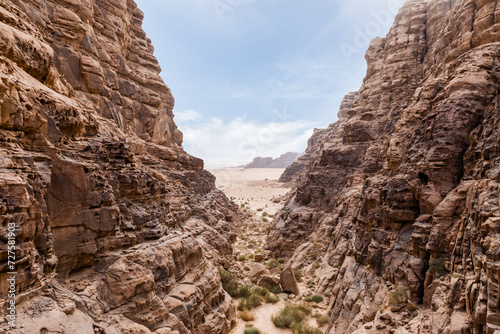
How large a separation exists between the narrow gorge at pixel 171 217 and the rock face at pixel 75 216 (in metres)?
0.04

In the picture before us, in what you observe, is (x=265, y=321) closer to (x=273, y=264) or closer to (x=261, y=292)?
(x=261, y=292)

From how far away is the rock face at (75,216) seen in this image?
20.3 feet

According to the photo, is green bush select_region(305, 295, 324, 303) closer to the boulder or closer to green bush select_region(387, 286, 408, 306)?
the boulder

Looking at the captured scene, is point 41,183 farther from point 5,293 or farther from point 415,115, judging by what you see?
point 415,115

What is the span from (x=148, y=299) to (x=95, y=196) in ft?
13.4

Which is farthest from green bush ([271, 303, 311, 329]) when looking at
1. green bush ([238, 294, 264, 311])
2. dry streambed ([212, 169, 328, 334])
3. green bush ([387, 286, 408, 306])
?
green bush ([387, 286, 408, 306])

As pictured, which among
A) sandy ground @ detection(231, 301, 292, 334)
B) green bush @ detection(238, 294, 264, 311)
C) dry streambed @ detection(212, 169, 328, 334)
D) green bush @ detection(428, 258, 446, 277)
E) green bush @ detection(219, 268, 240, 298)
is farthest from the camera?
green bush @ detection(219, 268, 240, 298)

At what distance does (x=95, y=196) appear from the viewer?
28.4ft

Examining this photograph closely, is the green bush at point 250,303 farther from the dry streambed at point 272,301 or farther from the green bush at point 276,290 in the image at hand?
the green bush at point 276,290

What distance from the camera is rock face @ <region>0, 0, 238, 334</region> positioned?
6188 mm

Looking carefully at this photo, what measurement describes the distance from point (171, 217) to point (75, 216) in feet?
18.1

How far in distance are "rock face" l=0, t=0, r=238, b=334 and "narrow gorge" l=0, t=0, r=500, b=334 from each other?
0.04 m

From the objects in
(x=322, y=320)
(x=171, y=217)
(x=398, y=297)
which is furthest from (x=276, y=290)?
(x=398, y=297)

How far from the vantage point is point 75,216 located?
812 centimetres
